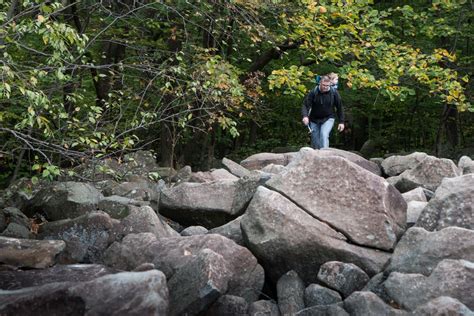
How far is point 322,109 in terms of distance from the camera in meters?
12.6

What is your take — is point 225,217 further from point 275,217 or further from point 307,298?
point 307,298

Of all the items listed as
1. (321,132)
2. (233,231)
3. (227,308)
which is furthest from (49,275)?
(321,132)

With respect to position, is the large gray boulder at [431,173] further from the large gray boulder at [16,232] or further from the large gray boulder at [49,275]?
the large gray boulder at [16,232]

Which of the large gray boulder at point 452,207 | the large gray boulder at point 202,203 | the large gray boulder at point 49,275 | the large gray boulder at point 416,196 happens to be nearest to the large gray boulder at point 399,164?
the large gray boulder at point 416,196

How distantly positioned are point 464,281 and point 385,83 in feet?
27.0

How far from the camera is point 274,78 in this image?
13820 mm

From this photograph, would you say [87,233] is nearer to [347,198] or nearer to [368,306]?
[347,198]

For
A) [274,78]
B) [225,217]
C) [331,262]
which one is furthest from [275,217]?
[274,78]

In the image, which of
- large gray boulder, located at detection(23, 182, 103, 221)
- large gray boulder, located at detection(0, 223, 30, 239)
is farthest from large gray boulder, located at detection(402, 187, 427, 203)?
large gray boulder, located at detection(0, 223, 30, 239)

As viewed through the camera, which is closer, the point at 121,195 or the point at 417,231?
the point at 417,231

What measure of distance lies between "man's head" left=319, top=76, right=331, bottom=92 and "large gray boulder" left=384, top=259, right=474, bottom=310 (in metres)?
6.02

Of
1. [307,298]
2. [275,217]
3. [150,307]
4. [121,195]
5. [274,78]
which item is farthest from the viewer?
[274,78]

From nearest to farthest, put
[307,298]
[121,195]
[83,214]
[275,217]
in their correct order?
[307,298]
[275,217]
[83,214]
[121,195]

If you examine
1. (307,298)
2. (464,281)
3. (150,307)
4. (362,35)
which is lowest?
(307,298)
